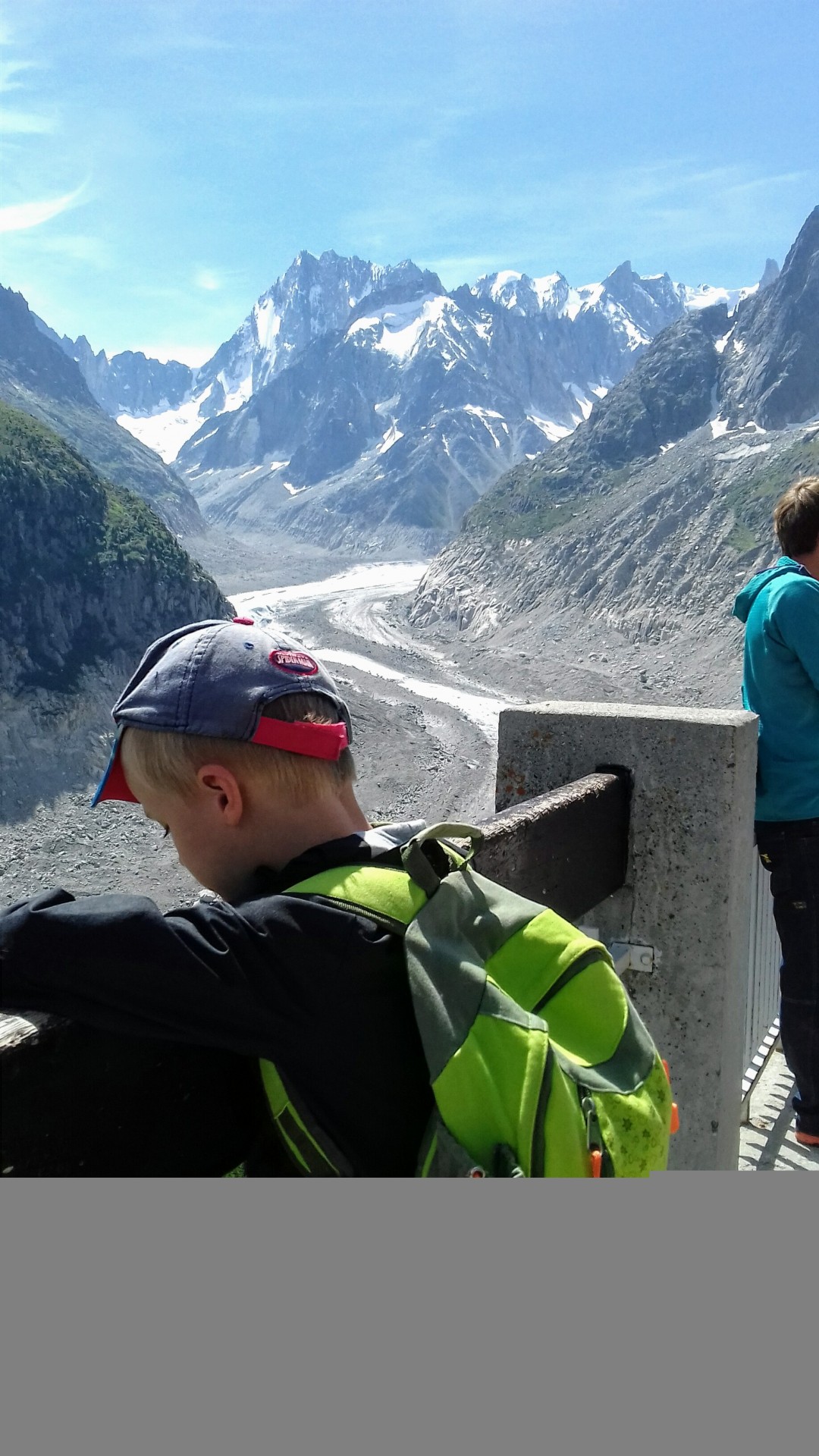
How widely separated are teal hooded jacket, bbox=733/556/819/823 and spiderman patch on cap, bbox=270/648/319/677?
8.21 feet

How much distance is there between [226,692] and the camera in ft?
5.74

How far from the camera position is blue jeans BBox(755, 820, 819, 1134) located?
397cm

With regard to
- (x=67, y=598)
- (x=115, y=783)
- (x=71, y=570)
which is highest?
(x=71, y=570)

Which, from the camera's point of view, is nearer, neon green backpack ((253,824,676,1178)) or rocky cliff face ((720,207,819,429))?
neon green backpack ((253,824,676,1178))

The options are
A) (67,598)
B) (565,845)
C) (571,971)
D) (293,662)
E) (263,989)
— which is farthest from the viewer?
(67,598)

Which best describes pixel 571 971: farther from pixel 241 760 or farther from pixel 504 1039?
pixel 241 760

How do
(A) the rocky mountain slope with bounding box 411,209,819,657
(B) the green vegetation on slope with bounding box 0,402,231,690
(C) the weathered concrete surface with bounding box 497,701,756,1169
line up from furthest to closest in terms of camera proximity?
1. (A) the rocky mountain slope with bounding box 411,209,819,657
2. (B) the green vegetation on slope with bounding box 0,402,231,690
3. (C) the weathered concrete surface with bounding box 497,701,756,1169

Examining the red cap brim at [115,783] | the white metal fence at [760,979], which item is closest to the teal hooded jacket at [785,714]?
the white metal fence at [760,979]

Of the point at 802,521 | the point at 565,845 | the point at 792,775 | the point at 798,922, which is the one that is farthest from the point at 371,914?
the point at 802,521

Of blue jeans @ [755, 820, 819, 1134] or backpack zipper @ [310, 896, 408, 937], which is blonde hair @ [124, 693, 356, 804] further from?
blue jeans @ [755, 820, 819, 1134]

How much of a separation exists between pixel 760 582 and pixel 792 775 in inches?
30.3

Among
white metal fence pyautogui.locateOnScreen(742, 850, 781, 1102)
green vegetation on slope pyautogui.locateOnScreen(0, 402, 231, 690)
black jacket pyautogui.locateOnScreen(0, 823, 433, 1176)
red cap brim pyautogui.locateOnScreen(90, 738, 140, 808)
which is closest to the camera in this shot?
black jacket pyautogui.locateOnScreen(0, 823, 433, 1176)

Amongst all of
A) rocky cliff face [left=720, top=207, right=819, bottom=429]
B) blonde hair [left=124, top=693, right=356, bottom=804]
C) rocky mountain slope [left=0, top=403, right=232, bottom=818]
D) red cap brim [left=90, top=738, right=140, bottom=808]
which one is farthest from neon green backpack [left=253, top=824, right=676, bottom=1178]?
rocky cliff face [left=720, top=207, right=819, bottom=429]

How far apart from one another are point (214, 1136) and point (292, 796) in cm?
53
